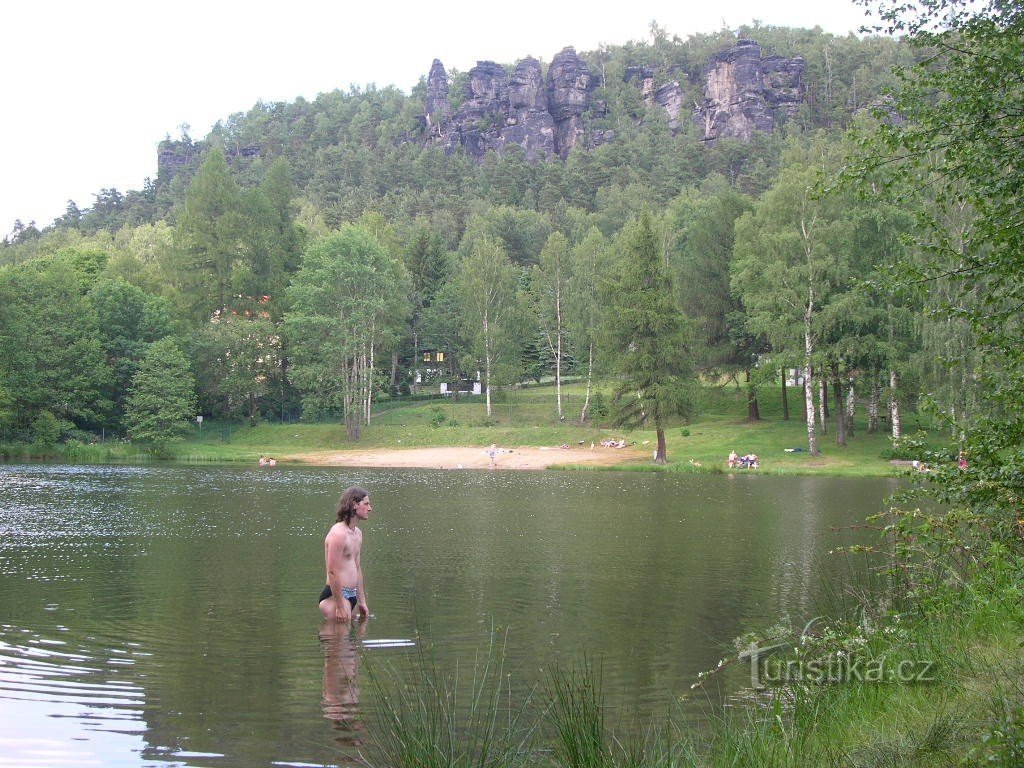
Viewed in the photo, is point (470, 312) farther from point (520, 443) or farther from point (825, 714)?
point (825, 714)

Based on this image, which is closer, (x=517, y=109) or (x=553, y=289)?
(x=553, y=289)

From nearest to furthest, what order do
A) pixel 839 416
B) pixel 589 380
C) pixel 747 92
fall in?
pixel 839 416 < pixel 589 380 < pixel 747 92

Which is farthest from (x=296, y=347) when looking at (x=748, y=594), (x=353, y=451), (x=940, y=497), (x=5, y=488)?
(x=940, y=497)

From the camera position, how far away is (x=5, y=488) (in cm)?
3145

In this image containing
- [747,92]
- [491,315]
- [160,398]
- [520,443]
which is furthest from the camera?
[747,92]

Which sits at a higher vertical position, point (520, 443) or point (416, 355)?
point (416, 355)

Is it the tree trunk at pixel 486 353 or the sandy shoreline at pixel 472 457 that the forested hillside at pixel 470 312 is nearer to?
the tree trunk at pixel 486 353

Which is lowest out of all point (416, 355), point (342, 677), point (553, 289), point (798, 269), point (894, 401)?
point (342, 677)

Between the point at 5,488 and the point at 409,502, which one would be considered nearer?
the point at 409,502

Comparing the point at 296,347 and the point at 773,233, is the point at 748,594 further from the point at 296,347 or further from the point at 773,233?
the point at 296,347

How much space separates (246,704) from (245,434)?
5590cm

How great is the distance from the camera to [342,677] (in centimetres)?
905

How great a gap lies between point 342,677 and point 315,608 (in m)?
3.63

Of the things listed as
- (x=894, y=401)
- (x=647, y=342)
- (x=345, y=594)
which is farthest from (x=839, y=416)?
(x=345, y=594)
